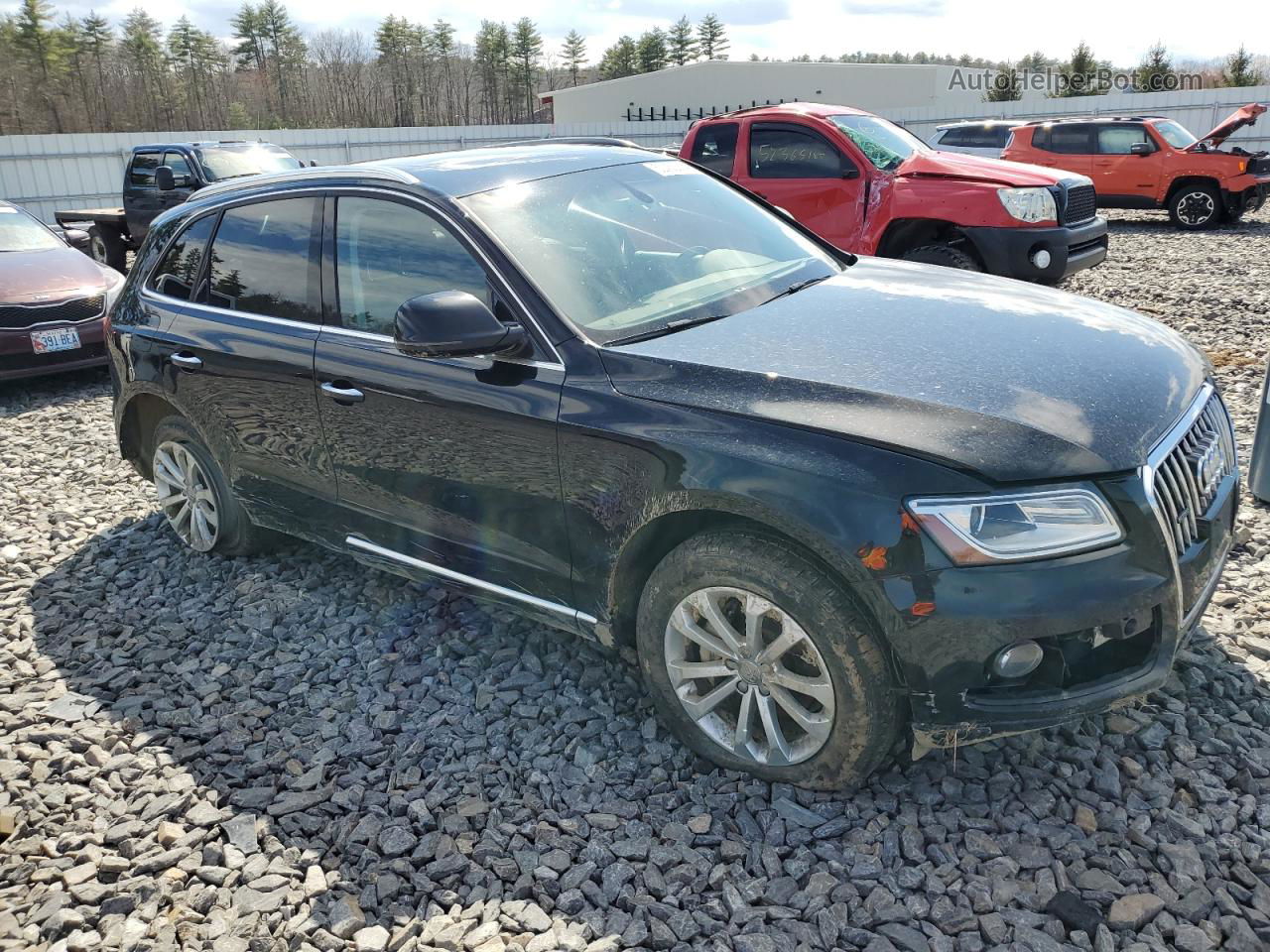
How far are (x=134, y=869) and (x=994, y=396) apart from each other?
2744mm

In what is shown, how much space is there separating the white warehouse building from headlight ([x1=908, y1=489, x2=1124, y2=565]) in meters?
51.9

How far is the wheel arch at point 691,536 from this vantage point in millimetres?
2451

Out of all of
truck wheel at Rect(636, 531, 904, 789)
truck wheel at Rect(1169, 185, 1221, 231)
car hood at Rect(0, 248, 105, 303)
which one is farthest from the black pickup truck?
truck wheel at Rect(1169, 185, 1221, 231)

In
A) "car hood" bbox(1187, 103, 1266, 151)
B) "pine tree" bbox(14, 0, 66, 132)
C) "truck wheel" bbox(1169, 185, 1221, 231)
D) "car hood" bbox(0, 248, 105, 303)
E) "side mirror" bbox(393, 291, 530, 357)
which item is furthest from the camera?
"pine tree" bbox(14, 0, 66, 132)

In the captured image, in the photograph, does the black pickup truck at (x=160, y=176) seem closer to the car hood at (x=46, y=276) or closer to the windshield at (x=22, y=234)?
the windshield at (x=22, y=234)

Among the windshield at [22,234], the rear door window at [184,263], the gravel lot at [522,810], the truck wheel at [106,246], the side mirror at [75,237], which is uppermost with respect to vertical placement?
the rear door window at [184,263]

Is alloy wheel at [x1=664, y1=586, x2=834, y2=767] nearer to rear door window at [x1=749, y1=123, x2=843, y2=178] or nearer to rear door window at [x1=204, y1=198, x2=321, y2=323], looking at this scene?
rear door window at [x1=204, y1=198, x2=321, y2=323]

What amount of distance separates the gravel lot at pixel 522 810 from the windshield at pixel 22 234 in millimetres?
5970

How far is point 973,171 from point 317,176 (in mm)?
6566

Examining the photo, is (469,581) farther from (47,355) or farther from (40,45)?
(40,45)

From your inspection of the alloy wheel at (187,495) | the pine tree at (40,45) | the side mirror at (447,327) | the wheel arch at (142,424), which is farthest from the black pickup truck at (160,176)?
the pine tree at (40,45)

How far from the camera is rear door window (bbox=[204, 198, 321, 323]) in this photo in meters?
3.74

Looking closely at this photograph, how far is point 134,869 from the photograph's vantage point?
2799 millimetres

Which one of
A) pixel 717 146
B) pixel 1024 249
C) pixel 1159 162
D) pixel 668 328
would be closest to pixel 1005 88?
pixel 1159 162
